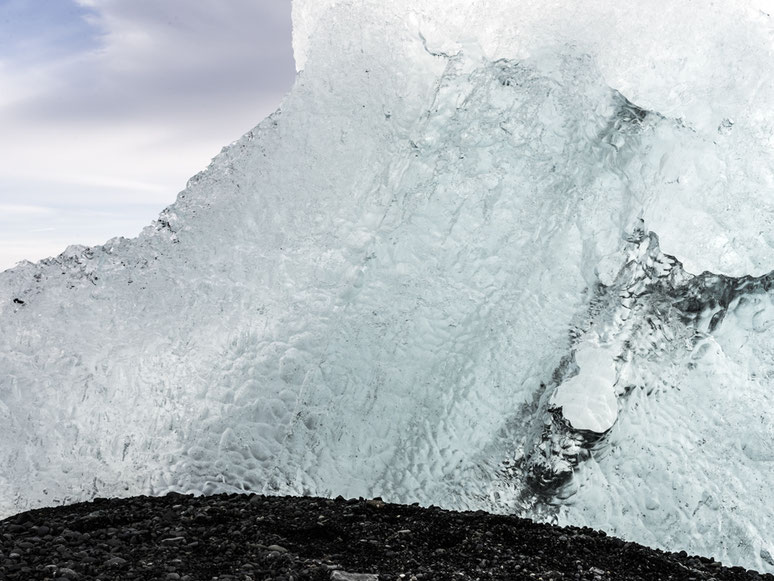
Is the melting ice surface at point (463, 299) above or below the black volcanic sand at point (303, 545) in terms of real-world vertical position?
above

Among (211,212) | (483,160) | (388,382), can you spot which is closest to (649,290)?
(483,160)

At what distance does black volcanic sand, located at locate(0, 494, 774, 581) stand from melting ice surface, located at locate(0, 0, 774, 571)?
0.90m

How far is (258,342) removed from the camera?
752cm

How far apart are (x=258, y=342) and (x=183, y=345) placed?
2.10ft

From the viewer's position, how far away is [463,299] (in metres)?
7.73

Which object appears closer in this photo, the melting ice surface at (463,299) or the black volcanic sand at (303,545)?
the black volcanic sand at (303,545)

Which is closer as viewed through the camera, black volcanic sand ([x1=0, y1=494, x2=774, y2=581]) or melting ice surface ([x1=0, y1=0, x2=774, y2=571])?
black volcanic sand ([x1=0, y1=494, x2=774, y2=581])

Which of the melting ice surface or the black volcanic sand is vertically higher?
the melting ice surface

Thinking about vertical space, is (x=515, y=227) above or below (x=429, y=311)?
above

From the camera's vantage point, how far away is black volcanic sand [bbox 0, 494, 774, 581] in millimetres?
5109

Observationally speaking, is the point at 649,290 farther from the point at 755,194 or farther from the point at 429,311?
the point at 429,311

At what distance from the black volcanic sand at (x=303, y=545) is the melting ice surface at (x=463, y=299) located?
2.95ft

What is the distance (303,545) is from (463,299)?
9.47ft

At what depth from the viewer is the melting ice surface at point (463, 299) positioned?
7.43 metres
